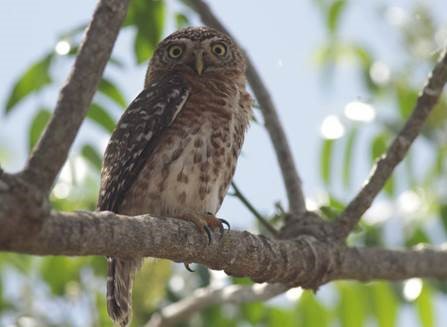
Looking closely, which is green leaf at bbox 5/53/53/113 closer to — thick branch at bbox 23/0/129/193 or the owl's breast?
the owl's breast

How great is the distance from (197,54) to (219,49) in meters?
0.22

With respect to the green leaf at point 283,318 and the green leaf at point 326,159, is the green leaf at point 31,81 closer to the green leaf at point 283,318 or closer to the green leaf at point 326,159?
the green leaf at point 326,159

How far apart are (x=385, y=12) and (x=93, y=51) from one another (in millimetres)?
3771

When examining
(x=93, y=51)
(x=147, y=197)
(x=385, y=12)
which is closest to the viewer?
(x=93, y=51)

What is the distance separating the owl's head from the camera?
18.5 feet

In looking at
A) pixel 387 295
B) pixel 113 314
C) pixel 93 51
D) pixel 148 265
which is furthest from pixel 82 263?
pixel 93 51

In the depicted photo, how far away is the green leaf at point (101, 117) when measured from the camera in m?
4.97

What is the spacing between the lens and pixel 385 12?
6.34 meters

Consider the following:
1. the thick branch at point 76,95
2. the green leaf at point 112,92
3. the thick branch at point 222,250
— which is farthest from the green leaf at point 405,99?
the thick branch at point 76,95

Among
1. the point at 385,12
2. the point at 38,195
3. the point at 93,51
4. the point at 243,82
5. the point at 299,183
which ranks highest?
the point at 385,12

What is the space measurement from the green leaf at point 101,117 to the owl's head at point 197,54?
2.37 ft

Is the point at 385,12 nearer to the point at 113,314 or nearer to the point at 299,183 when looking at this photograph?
the point at 299,183

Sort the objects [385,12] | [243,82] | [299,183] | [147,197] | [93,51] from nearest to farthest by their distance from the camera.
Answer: [93,51]
[147,197]
[299,183]
[243,82]
[385,12]

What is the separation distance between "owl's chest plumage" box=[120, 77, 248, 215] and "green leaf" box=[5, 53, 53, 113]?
0.68 metres
